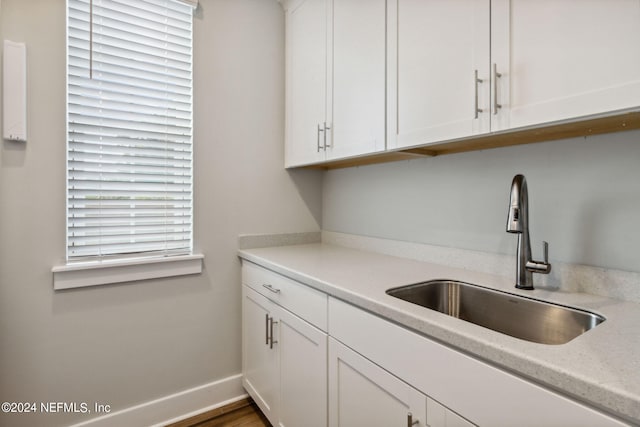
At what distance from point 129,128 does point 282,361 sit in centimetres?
137

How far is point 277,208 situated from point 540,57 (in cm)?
156

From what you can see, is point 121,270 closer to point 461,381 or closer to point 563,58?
point 461,381

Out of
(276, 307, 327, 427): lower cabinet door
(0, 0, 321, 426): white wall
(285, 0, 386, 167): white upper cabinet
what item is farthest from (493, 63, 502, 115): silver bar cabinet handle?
(0, 0, 321, 426): white wall

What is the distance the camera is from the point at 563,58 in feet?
2.85

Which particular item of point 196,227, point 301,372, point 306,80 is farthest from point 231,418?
point 306,80

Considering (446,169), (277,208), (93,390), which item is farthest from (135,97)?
(446,169)

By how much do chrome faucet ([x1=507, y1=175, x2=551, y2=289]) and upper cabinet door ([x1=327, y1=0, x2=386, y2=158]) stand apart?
1.77 feet

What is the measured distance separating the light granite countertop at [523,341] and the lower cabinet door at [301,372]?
0.69 ft

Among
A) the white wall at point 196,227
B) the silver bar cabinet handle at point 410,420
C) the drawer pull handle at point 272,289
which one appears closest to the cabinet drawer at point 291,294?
the drawer pull handle at point 272,289

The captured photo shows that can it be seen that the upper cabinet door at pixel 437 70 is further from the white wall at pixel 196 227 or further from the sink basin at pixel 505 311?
the white wall at pixel 196 227

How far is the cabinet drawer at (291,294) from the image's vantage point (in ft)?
4.09

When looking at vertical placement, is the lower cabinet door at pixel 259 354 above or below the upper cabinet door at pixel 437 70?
below

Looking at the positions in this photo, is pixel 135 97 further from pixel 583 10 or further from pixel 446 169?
pixel 583 10

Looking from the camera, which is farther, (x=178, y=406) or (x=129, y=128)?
(x=178, y=406)
